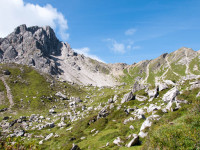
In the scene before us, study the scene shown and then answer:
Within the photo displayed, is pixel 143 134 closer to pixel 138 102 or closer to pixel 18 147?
pixel 18 147

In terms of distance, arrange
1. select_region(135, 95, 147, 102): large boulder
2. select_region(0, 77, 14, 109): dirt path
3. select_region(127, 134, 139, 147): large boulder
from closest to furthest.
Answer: select_region(127, 134, 139, 147): large boulder, select_region(135, 95, 147, 102): large boulder, select_region(0, 77, 14, 109): dirt path

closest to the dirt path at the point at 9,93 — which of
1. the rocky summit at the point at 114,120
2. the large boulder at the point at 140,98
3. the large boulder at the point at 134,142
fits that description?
the rocky summit at the point at 114,120

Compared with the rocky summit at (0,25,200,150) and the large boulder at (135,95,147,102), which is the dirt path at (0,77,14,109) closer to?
the rocky summit at (0,25,200,150)

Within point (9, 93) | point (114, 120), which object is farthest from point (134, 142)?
point (9, 93)

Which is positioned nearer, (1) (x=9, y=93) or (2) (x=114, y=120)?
(2) (x=114, y=120)

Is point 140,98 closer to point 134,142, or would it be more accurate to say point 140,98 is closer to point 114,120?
point 114,120

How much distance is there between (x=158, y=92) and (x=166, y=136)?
3002cm

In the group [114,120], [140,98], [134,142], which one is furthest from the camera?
[140,98]

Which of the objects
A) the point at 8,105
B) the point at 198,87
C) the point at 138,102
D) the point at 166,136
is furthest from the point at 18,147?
the point at 8,105

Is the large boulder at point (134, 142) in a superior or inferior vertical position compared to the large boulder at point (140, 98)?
inferior

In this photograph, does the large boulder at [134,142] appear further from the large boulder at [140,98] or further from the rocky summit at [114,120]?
the large boulder at [140,98]

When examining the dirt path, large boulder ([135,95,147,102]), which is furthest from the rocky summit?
large boulder ([135,95,147,102])

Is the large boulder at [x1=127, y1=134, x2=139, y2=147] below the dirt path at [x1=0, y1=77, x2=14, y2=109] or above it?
below

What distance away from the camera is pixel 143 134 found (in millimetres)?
22344
